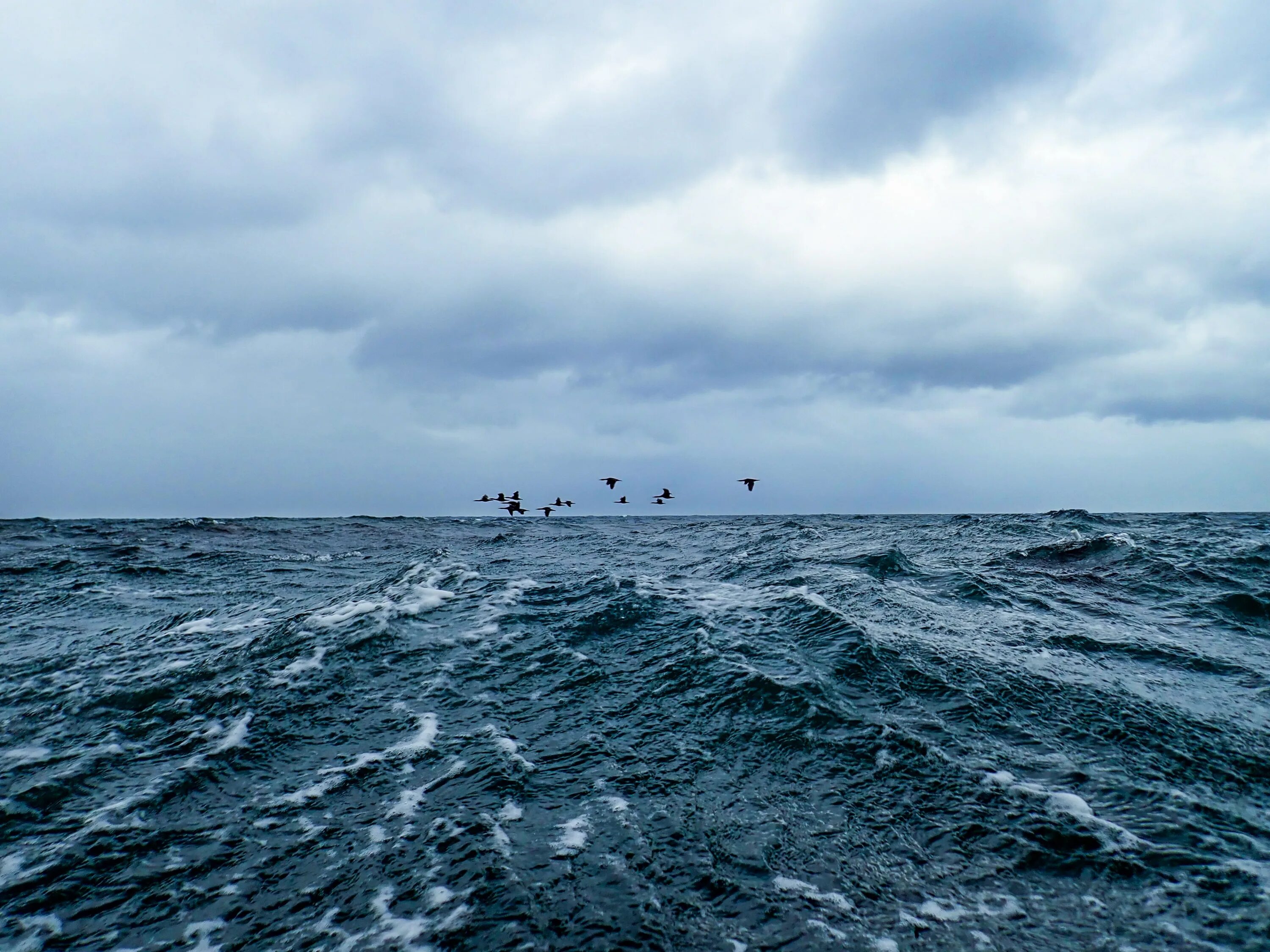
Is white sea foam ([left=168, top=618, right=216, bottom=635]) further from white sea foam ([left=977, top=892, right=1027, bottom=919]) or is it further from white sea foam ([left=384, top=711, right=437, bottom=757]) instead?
white sea foam ([left=977, top=892, right=1027, bottom=919])

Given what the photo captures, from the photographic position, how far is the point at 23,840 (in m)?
6.27

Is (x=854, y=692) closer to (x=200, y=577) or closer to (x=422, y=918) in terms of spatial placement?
(x=422, y=918)

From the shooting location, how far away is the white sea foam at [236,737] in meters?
8.09

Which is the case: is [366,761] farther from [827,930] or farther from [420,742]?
[827,930]

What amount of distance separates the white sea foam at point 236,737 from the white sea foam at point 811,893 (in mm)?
6616

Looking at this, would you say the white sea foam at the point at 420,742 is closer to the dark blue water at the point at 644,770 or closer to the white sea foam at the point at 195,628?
the dark blue water at the point at 644,770

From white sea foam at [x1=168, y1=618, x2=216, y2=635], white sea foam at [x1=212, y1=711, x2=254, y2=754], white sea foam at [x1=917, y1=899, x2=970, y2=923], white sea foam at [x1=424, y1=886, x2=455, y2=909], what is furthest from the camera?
white sea foam at [x1=168, y1=618, x2=216, y2=635]

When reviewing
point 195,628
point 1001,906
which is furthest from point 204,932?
point 195,628

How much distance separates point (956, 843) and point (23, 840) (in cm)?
868

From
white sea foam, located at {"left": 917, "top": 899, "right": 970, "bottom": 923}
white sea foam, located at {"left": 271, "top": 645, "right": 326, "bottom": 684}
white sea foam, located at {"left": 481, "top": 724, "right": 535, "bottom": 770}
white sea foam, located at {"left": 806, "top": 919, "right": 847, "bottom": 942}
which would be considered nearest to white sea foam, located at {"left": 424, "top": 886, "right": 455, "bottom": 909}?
white sea foam, located at {"left": 481, "top": 724, "right": 535, "bottom": 770}

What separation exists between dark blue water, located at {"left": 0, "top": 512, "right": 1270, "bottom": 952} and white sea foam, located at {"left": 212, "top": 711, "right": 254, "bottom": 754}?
0.05 m

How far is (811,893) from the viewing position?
17.3 feet

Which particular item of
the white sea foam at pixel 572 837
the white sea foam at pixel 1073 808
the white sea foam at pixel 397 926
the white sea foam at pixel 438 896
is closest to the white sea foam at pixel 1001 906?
the white sea foam at pixel 1073 808

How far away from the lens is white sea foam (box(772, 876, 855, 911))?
513 cm
